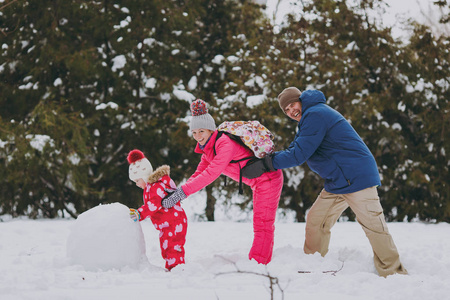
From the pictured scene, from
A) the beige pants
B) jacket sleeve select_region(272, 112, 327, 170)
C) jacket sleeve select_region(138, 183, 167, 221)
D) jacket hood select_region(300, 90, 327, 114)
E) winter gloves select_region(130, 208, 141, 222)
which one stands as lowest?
winter gloves select_region(130, 208, 141, 222)

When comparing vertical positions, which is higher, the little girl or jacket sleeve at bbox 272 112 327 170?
jacket sleeve at bbox 272 112 327 170

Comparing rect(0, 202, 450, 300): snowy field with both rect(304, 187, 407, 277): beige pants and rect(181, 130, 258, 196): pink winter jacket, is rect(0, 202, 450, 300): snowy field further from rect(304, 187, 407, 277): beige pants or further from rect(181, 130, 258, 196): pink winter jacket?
rect(181, 130, 258, 196): pink winter jacket

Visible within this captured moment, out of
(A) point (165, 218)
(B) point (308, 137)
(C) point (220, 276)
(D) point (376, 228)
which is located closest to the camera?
(C) point (220, 276)

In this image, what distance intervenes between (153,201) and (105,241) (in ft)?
1.78

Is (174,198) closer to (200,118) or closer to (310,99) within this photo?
(200,118)

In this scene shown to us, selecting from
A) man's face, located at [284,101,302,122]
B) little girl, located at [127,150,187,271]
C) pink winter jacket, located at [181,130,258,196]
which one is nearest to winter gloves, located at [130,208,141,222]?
little girl, located at [127,150,187,271]

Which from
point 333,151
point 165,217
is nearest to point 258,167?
point 333,151

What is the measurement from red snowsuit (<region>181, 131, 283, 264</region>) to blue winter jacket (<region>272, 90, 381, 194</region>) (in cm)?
38

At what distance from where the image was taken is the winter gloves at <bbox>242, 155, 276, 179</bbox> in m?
4.09

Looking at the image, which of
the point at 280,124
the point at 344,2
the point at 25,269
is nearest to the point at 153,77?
the point at 280,124

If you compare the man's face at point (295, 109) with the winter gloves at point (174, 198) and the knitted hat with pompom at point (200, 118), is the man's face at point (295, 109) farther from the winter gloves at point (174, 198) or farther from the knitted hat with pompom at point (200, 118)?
the winter gloves at point (174, 198)

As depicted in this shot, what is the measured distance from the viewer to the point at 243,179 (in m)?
4.25

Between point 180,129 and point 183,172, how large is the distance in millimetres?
1037

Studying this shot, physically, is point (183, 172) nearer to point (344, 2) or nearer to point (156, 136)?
point (156, 136)
